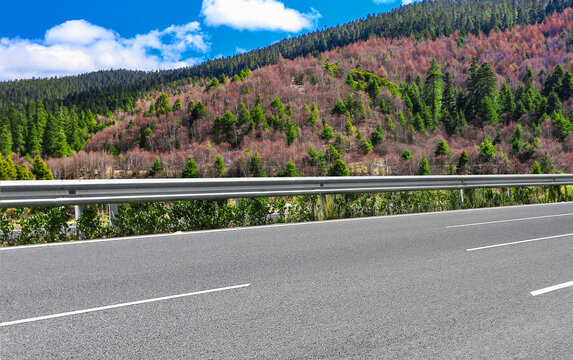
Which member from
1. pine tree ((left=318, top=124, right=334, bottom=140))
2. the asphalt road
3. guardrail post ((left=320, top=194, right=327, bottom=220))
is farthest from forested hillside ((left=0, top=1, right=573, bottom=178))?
the asphalt road

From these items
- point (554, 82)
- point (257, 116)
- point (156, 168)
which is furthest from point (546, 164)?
point (156, 168)

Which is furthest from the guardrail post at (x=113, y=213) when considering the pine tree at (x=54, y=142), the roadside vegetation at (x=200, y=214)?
the pine tree at (x=54, y=142)

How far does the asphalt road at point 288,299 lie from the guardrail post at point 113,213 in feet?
2.91

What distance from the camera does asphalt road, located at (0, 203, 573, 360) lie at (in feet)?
10.9

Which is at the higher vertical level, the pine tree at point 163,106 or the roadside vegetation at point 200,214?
the pine tree at point 163,106

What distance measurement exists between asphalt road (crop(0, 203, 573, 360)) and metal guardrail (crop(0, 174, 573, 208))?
109cm

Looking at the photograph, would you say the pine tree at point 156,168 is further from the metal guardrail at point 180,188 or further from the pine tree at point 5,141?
the metal guardrail at point 180,188

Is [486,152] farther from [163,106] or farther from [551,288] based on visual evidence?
[163,106]

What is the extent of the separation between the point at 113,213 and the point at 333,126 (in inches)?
4923

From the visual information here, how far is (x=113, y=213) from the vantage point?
8562 mm

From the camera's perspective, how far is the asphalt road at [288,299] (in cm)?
333

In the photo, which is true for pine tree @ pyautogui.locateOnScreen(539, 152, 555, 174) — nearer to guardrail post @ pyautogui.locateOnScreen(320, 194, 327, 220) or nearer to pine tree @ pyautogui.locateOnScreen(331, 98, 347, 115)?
pine tree @ pyautogui.locateOnScreen(331, 98, 347, 115)

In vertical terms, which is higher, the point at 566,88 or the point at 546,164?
the point at 566,88

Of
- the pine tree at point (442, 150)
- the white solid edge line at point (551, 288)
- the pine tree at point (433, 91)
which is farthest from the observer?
the pine tree at point (433, 91)
